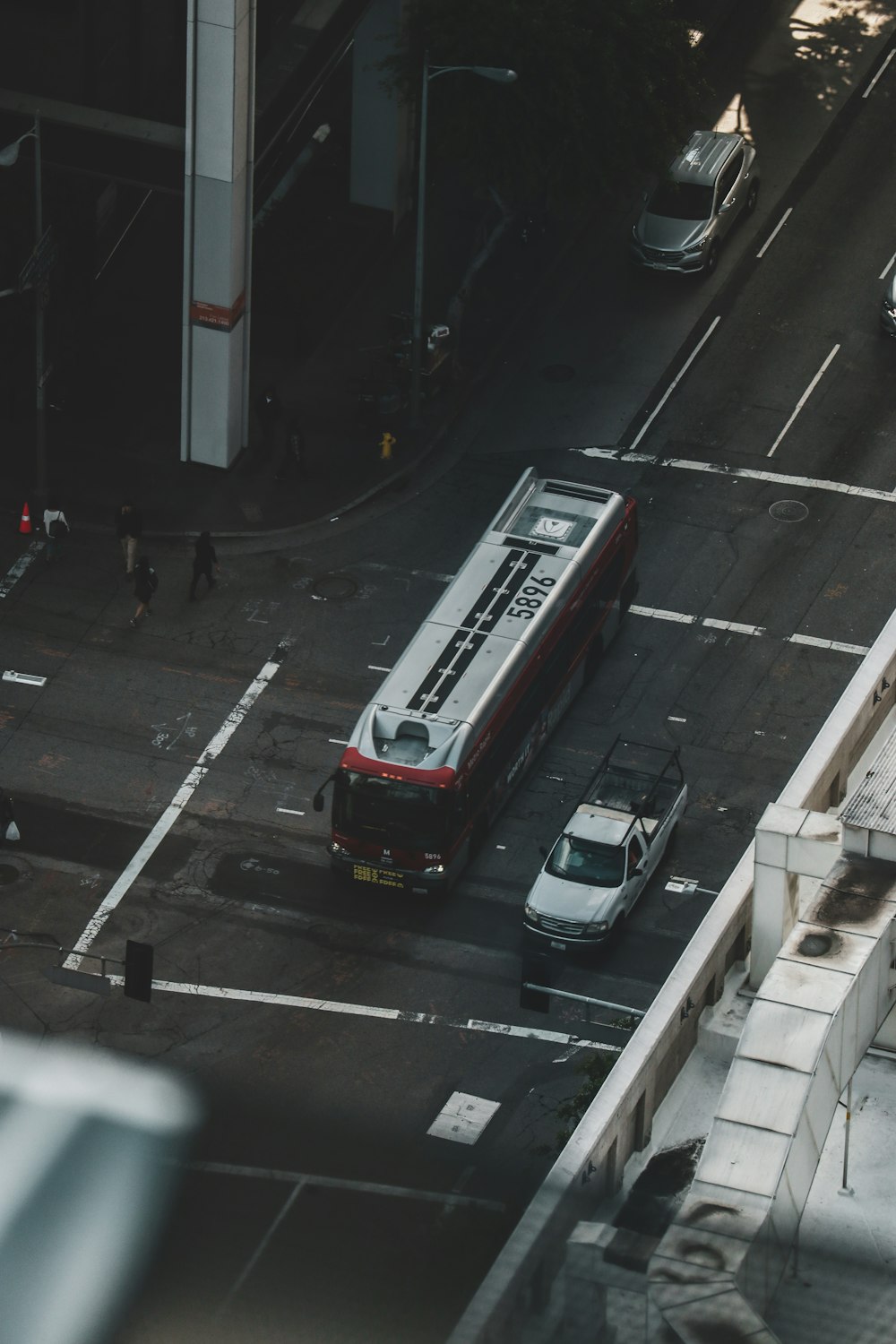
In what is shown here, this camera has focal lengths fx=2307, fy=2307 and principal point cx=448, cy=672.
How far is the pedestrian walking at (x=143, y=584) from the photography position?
44688mm

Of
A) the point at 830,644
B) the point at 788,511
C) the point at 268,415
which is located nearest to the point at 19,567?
the point at 268,415

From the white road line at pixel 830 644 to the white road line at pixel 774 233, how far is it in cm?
1425

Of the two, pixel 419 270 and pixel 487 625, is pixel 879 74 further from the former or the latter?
pixel 487 625

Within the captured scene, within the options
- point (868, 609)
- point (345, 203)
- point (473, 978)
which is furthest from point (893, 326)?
point (473, 978)

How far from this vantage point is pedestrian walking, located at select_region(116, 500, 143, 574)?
46281mm

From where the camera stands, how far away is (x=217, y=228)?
47500mm

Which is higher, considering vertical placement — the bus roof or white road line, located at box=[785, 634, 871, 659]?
the bus roof

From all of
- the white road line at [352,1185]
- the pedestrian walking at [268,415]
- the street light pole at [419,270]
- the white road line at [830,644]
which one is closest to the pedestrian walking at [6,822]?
the white road line at [352,1185]

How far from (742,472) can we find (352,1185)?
21483 mm

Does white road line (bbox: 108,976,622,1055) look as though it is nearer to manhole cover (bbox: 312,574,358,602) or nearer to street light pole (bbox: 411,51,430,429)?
manhole cover (bbox: 312,574,358,602)

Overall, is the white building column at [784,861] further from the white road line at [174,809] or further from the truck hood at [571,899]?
the white road line at [174,809]

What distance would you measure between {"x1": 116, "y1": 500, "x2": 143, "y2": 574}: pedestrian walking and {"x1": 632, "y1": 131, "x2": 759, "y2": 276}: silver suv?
15446 millimetres

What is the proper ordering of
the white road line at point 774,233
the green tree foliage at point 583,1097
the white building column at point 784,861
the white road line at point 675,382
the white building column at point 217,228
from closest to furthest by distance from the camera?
the white building column at point 784,861
the green tree foliage at point 583,1097
the white building column at point 217,228
the white road line at point 675,382
the white road line at point 774,233

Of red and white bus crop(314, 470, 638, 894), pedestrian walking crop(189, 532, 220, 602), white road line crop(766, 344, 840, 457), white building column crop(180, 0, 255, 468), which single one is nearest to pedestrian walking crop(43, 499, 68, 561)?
pedestrian walking crop(189, 532, 220, 602)
